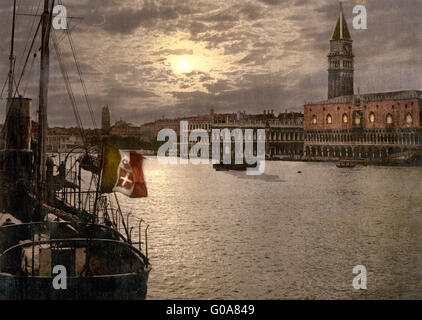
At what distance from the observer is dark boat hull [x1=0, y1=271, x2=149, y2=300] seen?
18.6ft

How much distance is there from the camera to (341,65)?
2032 inches

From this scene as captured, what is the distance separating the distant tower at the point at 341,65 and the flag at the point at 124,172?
49182mm

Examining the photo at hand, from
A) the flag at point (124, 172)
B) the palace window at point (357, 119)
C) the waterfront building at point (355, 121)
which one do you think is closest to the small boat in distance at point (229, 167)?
the waterfront building at point (355, 121)

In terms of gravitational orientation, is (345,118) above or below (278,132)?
above

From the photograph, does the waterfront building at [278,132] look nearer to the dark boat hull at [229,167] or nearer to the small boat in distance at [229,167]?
the small boat in distance at [229,167]

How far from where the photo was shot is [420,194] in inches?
795

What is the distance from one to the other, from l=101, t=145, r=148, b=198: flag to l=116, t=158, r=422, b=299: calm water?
2.29 metres

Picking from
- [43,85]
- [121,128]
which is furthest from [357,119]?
[43,85]

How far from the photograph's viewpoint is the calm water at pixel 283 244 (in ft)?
25.0

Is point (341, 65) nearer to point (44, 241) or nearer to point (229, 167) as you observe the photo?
point (229, 167)

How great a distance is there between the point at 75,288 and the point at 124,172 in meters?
1.53

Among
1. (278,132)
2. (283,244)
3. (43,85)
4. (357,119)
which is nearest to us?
(43,85)
